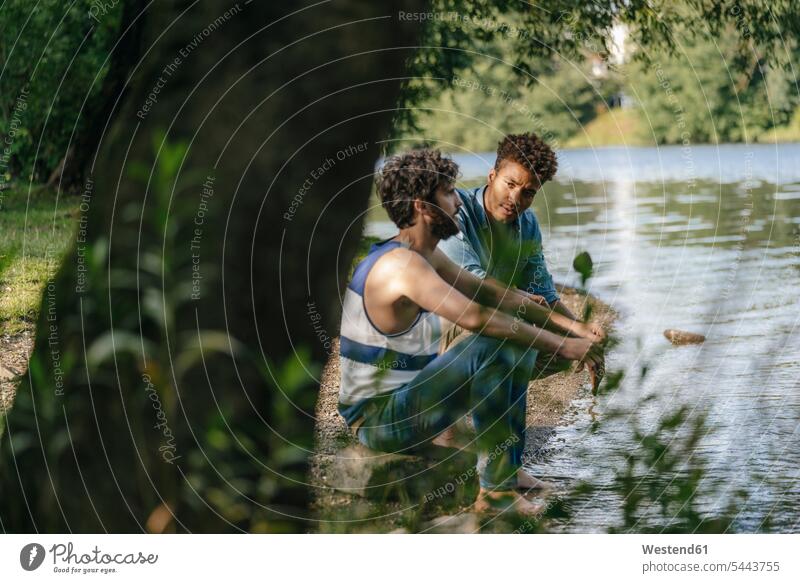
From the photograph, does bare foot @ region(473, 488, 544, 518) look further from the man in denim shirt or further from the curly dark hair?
the curly dark hair

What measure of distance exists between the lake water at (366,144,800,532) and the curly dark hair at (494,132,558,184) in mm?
104

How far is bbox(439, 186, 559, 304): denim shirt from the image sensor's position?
4281 millimetres

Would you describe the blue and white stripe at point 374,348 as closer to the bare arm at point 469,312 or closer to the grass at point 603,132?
the bare arm at point 469,312

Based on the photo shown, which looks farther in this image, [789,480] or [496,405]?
[789,480]

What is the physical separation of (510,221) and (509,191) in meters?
0.12

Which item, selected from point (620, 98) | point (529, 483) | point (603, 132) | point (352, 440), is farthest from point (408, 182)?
point (603, 132)

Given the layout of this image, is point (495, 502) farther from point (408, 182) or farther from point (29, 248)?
point (29, 248)

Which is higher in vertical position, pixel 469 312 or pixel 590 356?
pixel 469 312

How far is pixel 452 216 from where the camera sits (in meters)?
4.21

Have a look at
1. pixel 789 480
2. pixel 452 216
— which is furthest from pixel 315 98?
pixel 789 480

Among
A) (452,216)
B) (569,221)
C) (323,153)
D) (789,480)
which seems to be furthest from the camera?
(569,221)

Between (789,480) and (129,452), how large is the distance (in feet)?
11.0

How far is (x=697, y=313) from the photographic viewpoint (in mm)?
9680

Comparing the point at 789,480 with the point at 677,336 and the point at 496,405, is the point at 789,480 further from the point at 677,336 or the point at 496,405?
the point at 677,336
